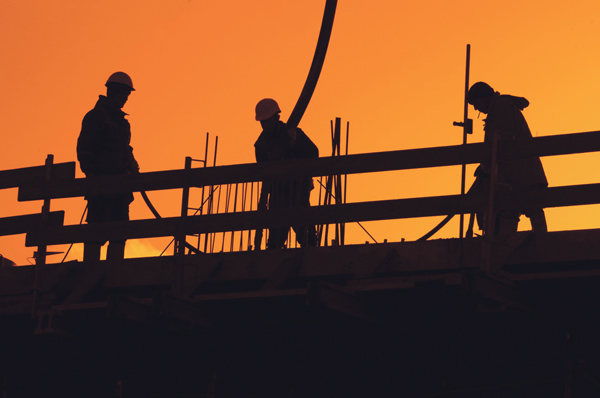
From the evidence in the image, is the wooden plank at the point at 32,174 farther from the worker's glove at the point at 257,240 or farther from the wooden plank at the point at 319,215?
the worker's glove at the point at 257,240

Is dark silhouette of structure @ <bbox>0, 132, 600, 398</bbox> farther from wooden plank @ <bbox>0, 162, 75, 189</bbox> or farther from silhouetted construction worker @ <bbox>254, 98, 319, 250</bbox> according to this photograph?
silhouetted construction worker @ <bbox>254, 98, 319, 250</bbox>

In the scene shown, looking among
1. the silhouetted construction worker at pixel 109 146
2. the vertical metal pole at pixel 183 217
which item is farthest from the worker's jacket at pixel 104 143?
the vertical metal pole at pixel 183 217

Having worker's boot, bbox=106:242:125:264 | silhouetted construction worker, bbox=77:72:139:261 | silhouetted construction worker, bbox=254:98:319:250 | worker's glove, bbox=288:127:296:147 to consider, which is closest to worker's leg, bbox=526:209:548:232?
silhouetted construction worker, bbox=254:98:319:250

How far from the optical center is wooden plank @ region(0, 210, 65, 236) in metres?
11.0

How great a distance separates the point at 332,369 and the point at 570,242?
275 centimetres

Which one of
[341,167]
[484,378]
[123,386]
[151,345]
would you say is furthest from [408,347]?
[123,386]

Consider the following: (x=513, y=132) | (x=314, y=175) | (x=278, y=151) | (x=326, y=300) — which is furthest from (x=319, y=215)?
(x=278, y=151)

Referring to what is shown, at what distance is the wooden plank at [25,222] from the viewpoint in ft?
36.1

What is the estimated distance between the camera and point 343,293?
949 centimetres

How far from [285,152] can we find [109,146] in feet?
6.04

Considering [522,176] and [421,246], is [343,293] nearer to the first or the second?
[421,246]

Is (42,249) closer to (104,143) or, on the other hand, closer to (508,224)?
(104,143)

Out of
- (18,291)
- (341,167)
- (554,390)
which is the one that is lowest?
(554,390)

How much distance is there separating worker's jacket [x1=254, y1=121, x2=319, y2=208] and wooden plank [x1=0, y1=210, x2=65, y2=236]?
8.23 ft
